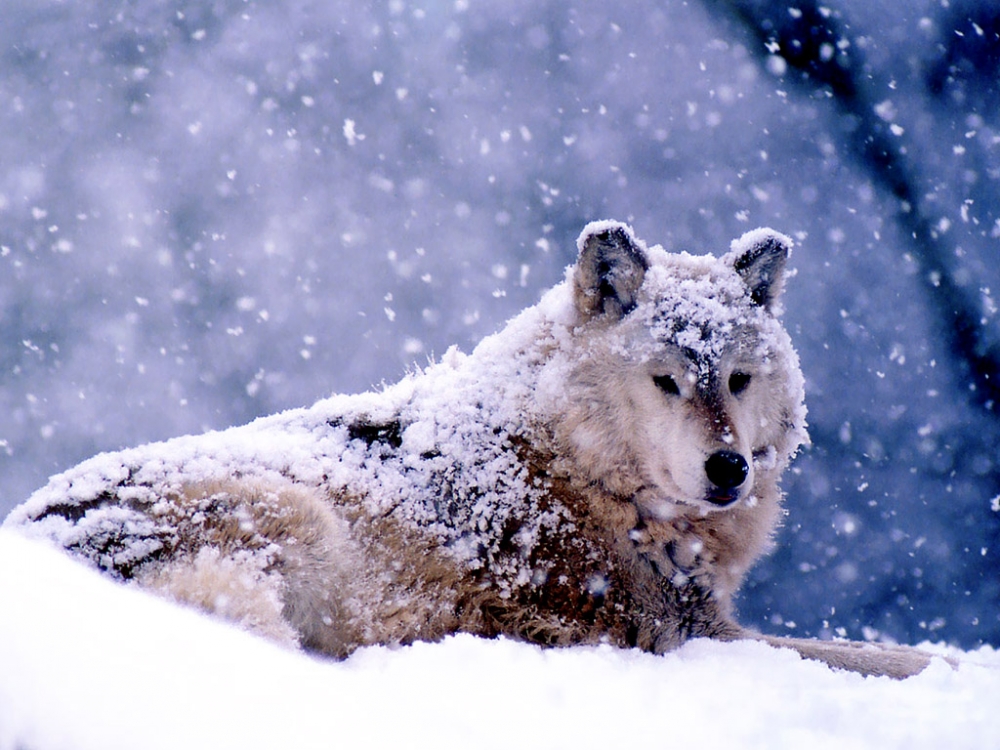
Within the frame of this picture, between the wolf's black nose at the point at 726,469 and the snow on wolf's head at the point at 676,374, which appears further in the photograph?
the snow on wolf's head at the point at 676,374

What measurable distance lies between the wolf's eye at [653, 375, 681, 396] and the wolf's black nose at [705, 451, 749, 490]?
1.19ft

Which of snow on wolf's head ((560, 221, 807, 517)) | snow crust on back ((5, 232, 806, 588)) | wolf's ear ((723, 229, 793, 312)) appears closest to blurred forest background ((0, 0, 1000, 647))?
wolf's ear ((723, 229, 793, 312))

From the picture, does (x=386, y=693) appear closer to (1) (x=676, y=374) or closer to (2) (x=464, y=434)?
(2) (x=464, y=434)

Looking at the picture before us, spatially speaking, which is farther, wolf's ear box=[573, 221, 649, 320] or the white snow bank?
wolf's ear box=[573, 221, 649, 320]

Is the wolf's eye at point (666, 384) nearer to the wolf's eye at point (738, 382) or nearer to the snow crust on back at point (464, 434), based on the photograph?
the snow crust on back at point (464, 434)

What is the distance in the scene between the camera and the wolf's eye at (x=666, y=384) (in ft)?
10.9

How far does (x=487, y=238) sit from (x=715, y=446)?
19.2 m

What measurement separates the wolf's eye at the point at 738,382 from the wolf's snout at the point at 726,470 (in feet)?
1.34

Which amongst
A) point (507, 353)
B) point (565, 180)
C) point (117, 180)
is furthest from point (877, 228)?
point (117, 180)

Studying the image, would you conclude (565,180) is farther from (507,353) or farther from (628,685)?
(628,685)

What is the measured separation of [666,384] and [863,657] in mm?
1361

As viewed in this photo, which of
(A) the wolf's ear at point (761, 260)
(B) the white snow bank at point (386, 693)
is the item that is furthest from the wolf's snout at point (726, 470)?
(A) the wolf's ear at point (761, 260)

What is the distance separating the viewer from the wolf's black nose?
3.09 m

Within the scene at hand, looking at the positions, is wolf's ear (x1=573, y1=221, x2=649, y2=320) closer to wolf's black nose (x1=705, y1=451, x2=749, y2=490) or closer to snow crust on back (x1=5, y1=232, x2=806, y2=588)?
snow crust on back (x1=5, y1=232, x2=806, y2=588)
